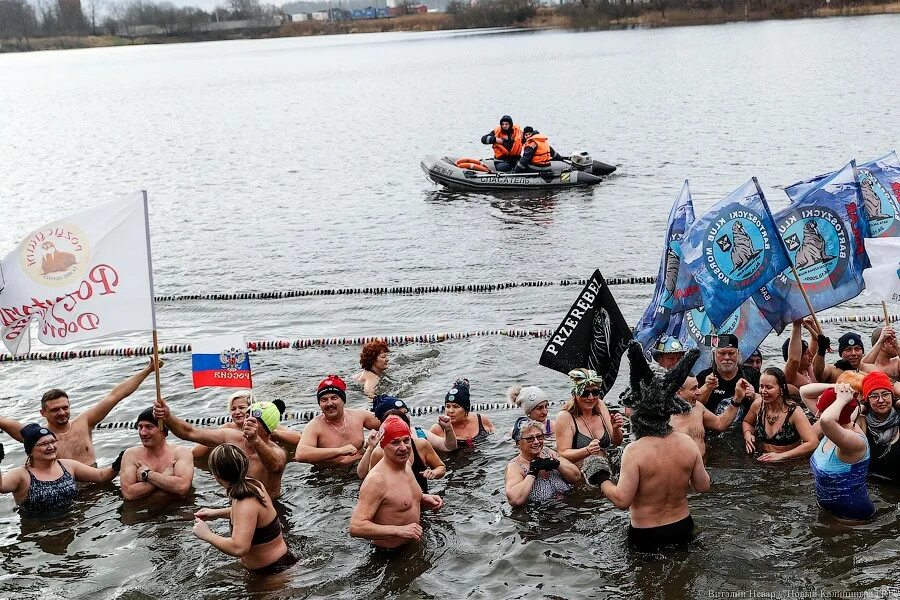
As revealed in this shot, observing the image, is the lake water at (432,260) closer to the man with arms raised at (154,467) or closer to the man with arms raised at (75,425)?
the man with arms raised at (154,467)

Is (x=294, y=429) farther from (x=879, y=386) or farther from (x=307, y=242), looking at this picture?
(x=307, y=242)

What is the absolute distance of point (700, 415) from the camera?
9.50 meters

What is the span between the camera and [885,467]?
8953 millimetres

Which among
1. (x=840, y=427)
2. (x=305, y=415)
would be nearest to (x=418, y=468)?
(x=840, y=427)

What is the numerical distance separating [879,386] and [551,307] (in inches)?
349

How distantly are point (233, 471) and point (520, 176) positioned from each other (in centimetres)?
2253

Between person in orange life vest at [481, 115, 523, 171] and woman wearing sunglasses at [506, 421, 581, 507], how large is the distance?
67.7ft

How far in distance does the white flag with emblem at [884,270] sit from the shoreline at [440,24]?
92.2 meters

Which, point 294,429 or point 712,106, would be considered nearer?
point 294,429

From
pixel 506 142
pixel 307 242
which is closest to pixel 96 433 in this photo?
pixel 307 242

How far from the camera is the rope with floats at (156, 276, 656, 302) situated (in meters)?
18.2

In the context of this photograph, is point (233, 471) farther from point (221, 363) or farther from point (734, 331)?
point (734, 331)

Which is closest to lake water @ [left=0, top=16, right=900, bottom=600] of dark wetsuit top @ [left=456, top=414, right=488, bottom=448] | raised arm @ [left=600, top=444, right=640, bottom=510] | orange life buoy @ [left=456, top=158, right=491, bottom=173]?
dark wetsuit top @ [left=456, top=414, right=488, bottom=448]

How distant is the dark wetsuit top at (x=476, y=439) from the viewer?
1059 centimetres
